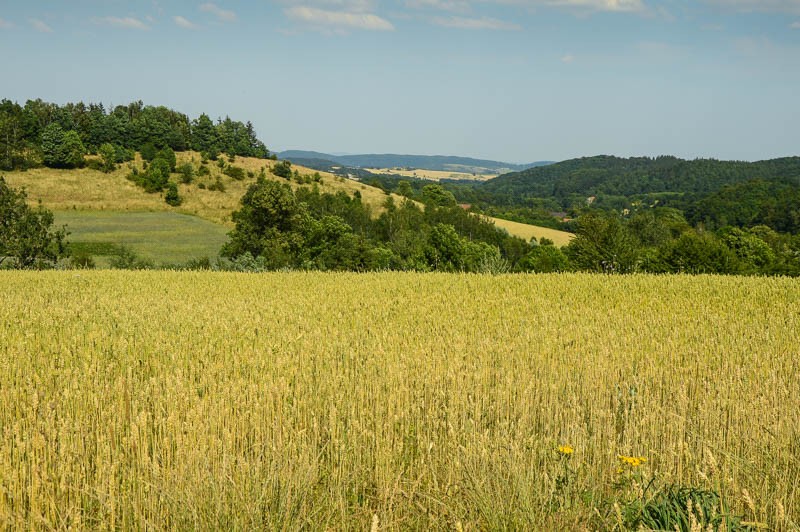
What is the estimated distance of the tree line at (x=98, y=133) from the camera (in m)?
94.4

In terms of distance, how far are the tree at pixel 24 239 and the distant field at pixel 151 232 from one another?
12953 mm

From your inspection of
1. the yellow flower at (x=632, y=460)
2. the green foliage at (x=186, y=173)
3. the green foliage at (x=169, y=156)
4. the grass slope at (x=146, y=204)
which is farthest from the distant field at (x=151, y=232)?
the yellow flower at (x=632, y=460)

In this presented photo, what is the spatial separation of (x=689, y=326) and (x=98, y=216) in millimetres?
75699

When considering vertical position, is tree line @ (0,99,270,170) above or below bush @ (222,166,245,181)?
above

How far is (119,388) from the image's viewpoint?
6.25 metres

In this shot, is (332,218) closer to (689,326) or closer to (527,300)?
(527,300)

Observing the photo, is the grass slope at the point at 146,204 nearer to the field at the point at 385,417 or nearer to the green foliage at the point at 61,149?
the green foliage at the point at 61,149

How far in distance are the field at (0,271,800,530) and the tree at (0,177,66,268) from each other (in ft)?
86.9

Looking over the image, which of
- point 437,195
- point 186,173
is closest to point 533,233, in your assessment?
point 437,195

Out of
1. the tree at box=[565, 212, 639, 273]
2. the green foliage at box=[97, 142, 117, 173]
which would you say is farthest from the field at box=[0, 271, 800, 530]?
the green foliage at box=[97, 142, 117, 173]

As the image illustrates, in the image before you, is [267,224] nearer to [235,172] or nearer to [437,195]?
[235,172]

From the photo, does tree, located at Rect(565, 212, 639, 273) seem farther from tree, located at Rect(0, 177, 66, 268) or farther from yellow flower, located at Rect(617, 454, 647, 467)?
yellow flower, located at Rect(617, 454, 647, 467)

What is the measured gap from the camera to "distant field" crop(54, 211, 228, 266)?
5812cm

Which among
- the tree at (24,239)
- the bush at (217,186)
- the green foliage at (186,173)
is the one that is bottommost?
the tree at (24,239)
